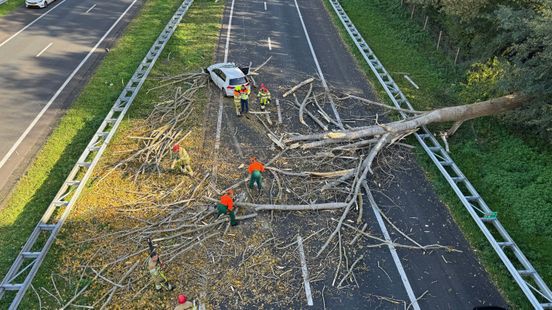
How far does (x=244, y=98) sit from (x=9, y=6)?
78.7ft

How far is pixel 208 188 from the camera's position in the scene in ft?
46.7

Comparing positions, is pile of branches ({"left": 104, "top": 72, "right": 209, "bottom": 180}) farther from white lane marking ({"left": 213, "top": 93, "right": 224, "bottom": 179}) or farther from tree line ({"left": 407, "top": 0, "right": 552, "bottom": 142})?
tree line ({"left": 407, "top": 0, "right": 552, "bottom": 142})

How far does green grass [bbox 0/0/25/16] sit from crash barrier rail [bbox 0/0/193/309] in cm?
1580

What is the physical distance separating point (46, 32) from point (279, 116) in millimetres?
18191

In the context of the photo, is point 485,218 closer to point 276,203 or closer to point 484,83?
point 276,203

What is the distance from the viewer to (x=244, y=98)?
17859 millimetres

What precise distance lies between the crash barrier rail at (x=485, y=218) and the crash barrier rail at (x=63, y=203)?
1287cm

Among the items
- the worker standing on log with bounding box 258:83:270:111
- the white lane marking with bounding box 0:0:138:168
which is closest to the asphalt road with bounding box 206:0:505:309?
the worker standing on log with bounding box 258:83:270:111

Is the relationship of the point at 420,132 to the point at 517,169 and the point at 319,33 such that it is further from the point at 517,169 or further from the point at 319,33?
the point at 319,33

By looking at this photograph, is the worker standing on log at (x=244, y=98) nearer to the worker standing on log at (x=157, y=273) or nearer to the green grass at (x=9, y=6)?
the worker standing on log at (x=157, y=273)

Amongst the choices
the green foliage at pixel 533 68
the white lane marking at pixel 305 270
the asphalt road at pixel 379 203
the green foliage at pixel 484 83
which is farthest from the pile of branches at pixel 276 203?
the green foliage at pixel 533 68

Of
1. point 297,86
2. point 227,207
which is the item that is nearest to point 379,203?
point 227,207

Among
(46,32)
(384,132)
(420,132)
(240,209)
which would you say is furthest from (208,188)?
(46,32)

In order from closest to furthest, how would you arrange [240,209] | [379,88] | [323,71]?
[240,209] < [379,88] < [323,71]
